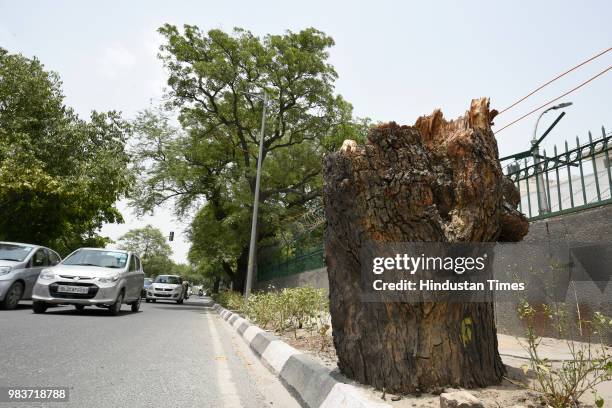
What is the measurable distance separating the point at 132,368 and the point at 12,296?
750 cm

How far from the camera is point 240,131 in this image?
22266 millimetres

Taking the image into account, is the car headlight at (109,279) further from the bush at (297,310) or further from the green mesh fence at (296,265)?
the green mesh fence at (296,265)

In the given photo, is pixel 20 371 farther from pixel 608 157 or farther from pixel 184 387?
pixel 608 157

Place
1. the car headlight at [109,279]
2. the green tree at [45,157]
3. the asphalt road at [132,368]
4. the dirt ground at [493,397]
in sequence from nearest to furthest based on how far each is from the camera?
the dirt ground at [493,397] → the asphalt road at [132,368] → the car headlight at [109,279] → the green tree at [45,157]

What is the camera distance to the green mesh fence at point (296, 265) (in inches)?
637

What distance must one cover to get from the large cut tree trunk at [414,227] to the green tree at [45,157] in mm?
17278

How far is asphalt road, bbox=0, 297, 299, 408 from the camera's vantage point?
3.64 m

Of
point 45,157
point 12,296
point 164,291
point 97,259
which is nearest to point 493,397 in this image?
point 97,259

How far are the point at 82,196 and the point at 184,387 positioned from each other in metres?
18.3

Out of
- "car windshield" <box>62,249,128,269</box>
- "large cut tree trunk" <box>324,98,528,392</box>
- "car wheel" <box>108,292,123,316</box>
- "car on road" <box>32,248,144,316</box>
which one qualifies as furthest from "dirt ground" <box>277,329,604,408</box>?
"car windshield" <box>62,249,128,269</box>

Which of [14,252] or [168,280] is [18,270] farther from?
[168,280]

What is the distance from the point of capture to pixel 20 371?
4055 mm

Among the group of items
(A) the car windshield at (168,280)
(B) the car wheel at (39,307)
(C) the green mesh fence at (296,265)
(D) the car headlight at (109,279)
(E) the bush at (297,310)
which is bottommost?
(B) the car wheel at (39,307)

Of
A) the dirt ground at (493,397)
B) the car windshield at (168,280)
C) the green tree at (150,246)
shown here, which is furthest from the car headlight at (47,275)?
the green tree at (150,246)
